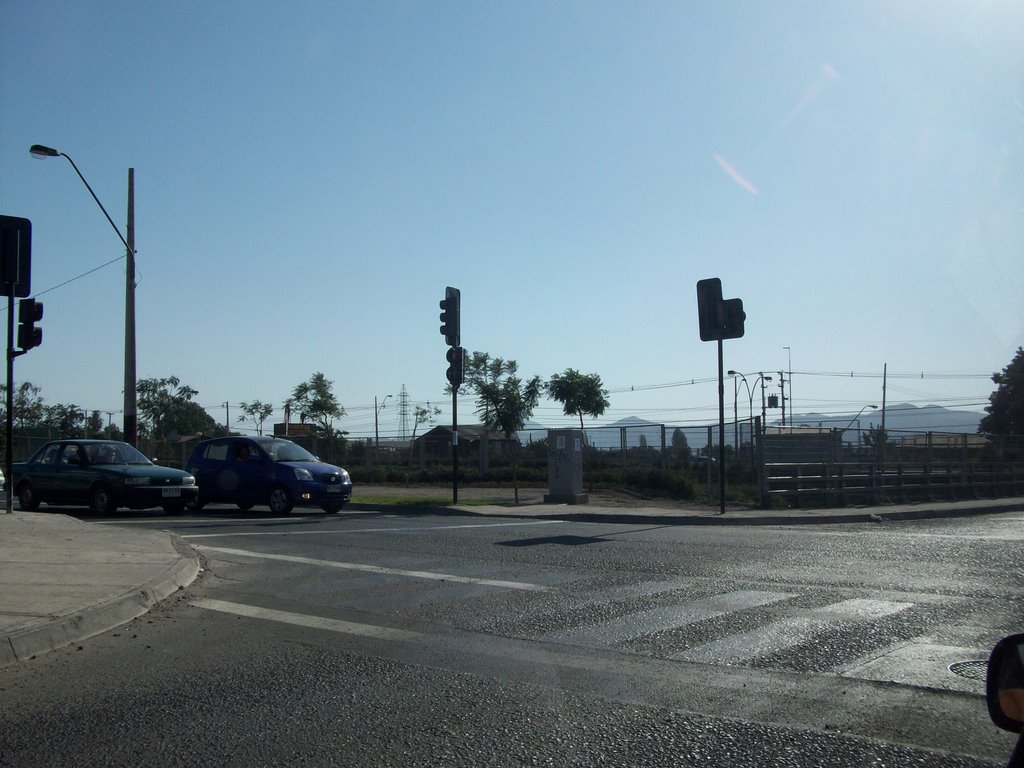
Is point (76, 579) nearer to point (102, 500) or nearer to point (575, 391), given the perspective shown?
point (102, 500)

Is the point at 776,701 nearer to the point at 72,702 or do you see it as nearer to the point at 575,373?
the point at 72,702

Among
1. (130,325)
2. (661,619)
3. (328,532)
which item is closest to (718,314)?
(328,532)

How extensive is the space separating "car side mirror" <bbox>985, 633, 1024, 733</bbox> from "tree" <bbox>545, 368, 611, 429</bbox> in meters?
56.6

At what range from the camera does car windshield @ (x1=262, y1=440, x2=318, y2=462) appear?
18.0 meters

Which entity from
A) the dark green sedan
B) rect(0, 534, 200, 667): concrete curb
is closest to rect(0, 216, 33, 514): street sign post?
the dark green sedan

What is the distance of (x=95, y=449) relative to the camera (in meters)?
17.5

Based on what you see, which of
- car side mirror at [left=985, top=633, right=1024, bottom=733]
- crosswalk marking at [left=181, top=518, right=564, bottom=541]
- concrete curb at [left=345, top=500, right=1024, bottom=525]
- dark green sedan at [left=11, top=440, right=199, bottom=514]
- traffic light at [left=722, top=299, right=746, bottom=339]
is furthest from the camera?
traffic light at [left=722, top=299, right=746, bottom=339]

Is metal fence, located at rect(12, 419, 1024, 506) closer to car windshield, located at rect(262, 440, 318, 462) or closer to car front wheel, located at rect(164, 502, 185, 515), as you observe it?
car windshield, located at rect(262, 440, 318, 462)

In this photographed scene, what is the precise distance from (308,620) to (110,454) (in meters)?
11.9

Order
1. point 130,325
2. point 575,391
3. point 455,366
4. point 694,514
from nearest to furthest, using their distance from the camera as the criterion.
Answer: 1. point 694,514
2. point 455,366
3. point 130,325
4. point 575,391

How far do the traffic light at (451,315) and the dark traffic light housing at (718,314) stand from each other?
211 inches

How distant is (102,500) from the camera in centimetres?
1692

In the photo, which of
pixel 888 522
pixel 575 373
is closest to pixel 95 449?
pixel 888 522

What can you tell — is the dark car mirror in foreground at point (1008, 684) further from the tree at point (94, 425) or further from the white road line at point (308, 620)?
the tree at point (94, 425)
